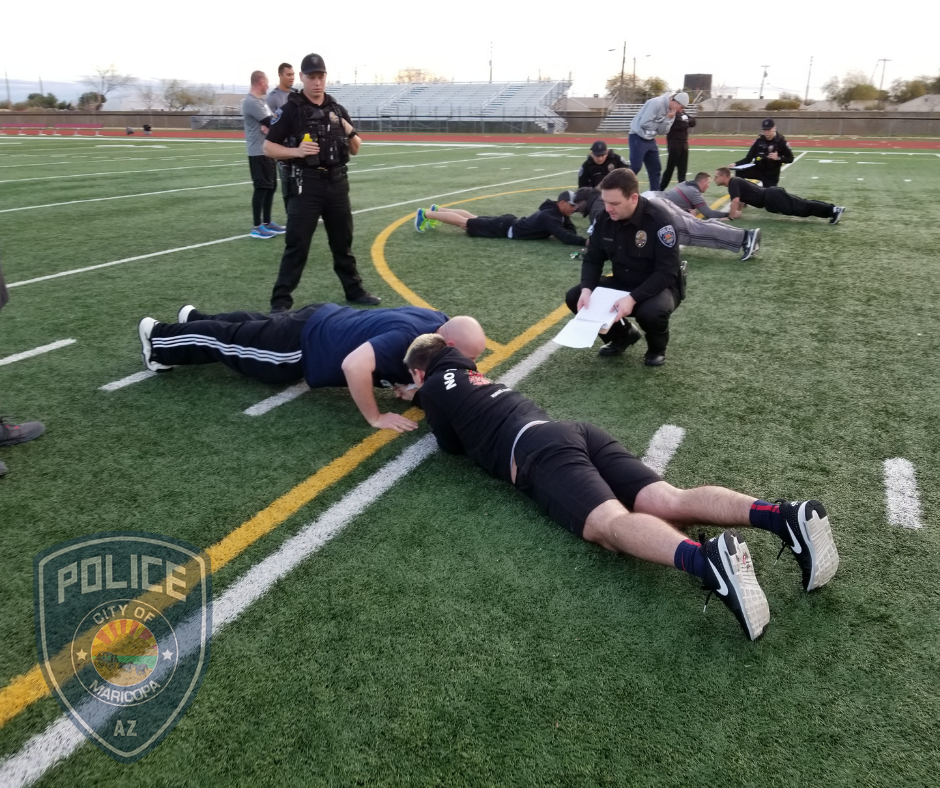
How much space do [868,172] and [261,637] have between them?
19382 millimetres

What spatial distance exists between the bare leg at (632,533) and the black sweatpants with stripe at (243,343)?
229cm

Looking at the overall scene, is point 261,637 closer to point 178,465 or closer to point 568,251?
point 178,465

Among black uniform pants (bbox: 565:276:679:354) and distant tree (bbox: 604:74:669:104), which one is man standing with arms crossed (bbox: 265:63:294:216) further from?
distant tree (bbox: 604:74:669:104)

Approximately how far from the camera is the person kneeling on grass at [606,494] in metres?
2.45

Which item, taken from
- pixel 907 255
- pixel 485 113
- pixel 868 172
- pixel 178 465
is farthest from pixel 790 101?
pixel 178 465

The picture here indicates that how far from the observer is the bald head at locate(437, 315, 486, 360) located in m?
3.58

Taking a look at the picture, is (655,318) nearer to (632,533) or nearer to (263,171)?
(632,533)

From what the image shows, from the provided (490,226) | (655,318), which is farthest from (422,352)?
(490,226)

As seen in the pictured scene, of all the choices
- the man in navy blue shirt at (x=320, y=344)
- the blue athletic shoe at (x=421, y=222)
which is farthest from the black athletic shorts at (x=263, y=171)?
the man in navy blue shirt at (x=320, y=344)

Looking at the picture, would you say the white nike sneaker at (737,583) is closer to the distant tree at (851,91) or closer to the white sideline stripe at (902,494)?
the white sideline stripe at (902,494)

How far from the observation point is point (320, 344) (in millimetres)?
4094

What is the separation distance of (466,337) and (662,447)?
1.28 meters

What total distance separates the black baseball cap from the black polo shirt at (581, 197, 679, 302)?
8.63ft

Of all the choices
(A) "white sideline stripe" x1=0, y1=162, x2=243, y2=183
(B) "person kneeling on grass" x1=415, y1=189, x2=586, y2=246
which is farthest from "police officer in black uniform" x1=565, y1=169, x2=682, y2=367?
(A) "white sideline stripe" x1=0, y1=162, x2=243, y2=183
